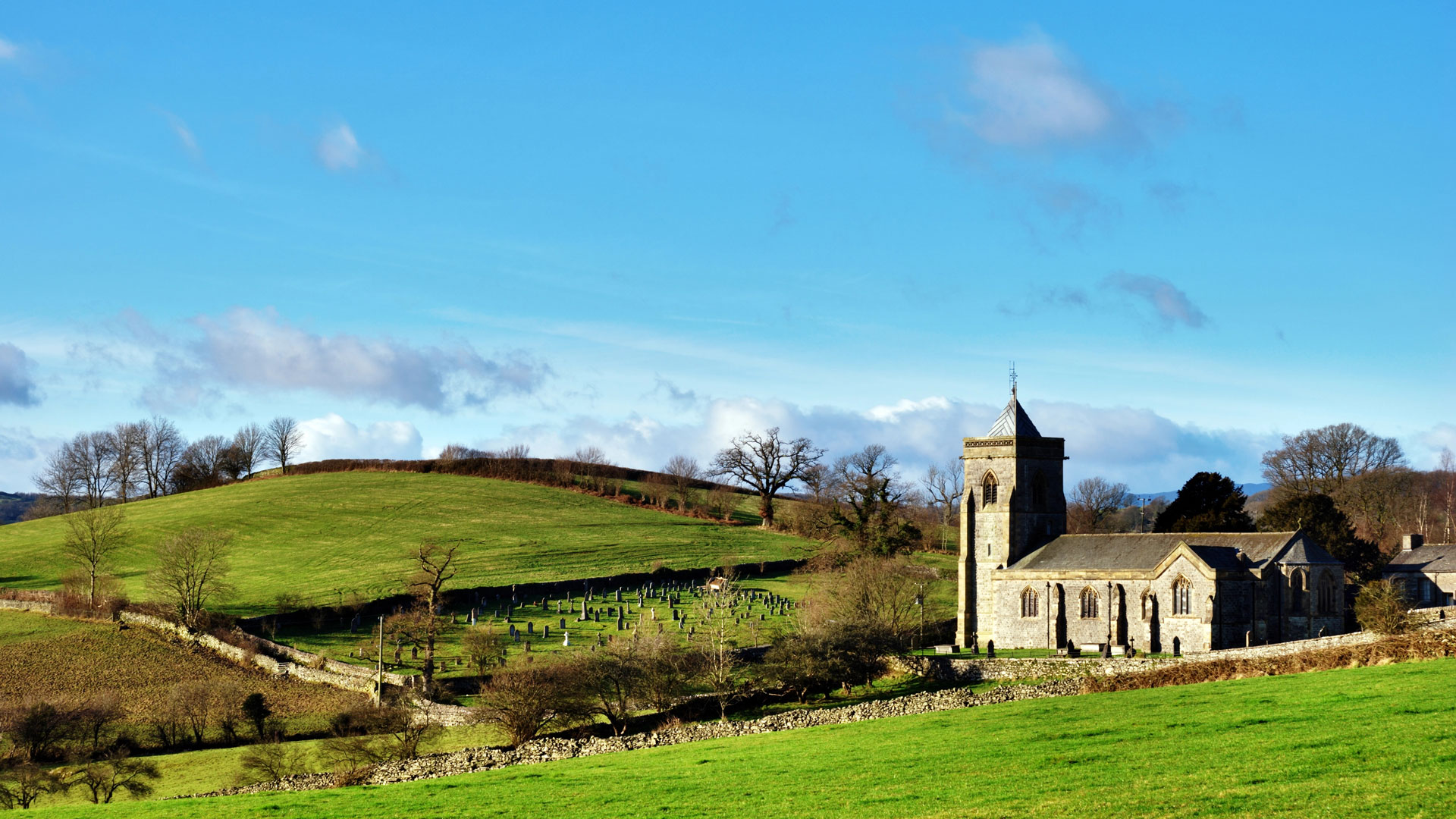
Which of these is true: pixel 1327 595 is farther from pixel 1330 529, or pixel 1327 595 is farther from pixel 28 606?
pixel 28 606

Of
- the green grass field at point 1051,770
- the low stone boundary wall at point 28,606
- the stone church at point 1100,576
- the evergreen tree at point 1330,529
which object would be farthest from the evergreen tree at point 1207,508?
the low stone boundary wall at point 28,606

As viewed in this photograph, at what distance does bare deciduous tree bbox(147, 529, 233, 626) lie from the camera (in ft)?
199

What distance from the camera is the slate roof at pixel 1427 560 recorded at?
221 feet

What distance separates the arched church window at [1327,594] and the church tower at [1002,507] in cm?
1290

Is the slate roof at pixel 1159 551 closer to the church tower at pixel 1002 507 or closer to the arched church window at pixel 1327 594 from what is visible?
the arched church window at pixel 1327 594

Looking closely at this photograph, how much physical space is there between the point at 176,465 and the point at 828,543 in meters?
73.5

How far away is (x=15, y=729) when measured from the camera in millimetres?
40375

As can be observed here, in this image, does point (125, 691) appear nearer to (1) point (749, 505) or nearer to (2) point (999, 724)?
(2) point (999, 724)

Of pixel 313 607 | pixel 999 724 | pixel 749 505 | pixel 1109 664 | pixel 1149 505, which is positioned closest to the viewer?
pixel 999 724

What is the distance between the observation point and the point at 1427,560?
6819cm

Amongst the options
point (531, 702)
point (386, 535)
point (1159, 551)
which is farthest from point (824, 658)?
point (386, 535)

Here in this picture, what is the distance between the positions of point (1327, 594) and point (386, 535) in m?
59.8

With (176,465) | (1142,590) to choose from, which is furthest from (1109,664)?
(176,465)

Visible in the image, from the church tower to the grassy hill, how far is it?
21217 millimetres
